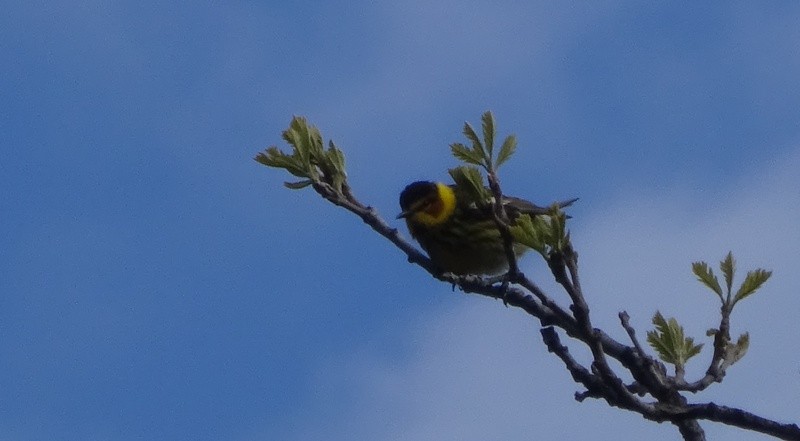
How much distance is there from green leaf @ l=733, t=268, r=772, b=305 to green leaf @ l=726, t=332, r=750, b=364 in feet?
0.51

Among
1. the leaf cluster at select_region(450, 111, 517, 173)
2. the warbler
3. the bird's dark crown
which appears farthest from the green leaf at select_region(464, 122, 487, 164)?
the bird's dark crown

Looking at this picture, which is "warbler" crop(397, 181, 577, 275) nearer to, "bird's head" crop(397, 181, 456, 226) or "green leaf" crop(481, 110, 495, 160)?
"bird's head" crop(397, 181, 456, 226)

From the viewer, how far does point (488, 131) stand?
3.36 meters

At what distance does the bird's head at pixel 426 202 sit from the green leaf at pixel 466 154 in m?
3.85

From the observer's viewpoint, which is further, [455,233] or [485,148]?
[455,233]

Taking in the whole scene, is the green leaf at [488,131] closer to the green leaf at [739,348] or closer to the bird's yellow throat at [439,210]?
the green leaf at [739,348]

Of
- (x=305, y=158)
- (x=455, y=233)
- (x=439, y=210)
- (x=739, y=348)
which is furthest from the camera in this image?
(x=439, y=210)

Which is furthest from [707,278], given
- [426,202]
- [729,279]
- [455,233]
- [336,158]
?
[426,202]

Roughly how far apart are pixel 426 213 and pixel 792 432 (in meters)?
5.22

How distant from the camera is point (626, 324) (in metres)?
3.03

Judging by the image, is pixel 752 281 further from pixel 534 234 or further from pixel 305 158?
pixel 305 158

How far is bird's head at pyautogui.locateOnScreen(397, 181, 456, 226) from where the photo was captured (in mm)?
7336

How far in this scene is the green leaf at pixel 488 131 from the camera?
336 cm

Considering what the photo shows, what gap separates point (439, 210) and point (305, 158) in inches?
142
